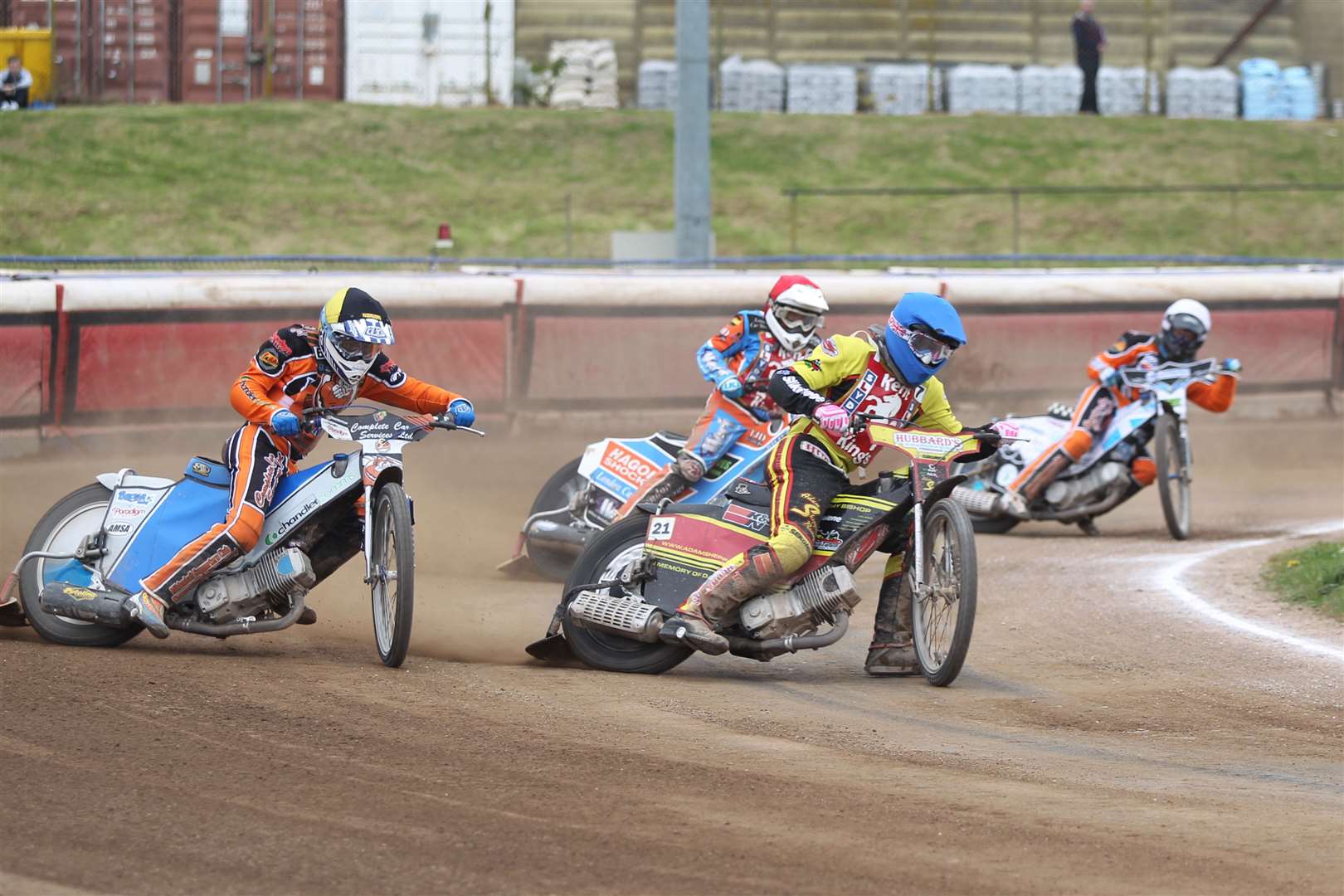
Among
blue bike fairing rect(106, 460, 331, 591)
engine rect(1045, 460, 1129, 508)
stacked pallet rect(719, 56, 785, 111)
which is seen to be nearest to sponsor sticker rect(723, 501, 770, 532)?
blue bike fairing rect(106, 460, 331, 591)

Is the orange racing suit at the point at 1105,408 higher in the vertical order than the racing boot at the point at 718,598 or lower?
higher

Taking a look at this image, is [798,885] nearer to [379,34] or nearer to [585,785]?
[585,785]

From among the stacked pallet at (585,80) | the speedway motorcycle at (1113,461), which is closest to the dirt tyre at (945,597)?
the speedway motorcycle at (1113,461)

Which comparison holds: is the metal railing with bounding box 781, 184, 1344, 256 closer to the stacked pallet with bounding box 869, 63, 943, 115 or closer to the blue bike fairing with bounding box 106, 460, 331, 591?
the stacked pallet with bounding box 869, 63, 943, 115

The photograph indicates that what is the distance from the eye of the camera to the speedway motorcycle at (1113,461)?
14.3 metres

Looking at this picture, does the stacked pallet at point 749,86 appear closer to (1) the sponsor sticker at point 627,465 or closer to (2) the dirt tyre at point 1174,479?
(2) the dirt tyre at point 1174,479

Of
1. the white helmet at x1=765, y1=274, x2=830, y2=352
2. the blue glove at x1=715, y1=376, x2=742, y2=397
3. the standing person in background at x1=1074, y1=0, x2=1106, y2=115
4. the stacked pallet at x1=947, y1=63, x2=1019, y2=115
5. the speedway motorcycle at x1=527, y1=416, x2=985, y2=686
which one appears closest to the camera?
the speedway motorcycle at x1=527, y1=416, x2=985, y2=686

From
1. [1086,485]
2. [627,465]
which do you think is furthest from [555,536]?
[1086,485]

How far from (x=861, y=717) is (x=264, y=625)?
3190 mm

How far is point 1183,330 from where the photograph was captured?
14398mm

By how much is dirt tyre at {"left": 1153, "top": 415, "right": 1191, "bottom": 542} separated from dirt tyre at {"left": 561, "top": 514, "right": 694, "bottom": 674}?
618cm

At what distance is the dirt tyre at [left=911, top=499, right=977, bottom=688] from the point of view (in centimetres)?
852

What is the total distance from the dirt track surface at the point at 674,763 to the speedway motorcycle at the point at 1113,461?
9.82ft

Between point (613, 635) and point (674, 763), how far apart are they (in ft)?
7.90
